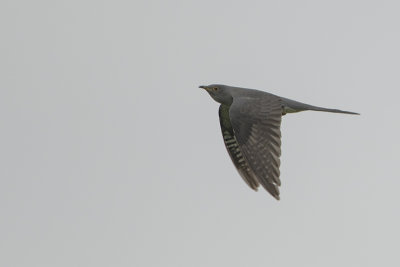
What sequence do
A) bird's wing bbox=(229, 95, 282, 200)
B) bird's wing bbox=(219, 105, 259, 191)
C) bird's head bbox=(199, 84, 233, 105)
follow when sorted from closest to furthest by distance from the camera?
bird's wing bbox=(229, 95, 282, 200), bird's head bbox=(199, 84, 233, 105), bird's wing bbox=(219, 105, 259, 191)

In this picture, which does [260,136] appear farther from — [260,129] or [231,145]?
[231,145]

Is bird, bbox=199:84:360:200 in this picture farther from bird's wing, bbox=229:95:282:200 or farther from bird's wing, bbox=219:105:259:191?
bird's wing, bbox=219:105:259:191

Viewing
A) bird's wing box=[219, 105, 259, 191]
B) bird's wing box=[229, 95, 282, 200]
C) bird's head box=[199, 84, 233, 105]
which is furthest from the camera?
bird's wing box=[219, 105, 259, 191]

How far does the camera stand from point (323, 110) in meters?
16.2

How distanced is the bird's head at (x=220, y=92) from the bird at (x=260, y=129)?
17 millimetres

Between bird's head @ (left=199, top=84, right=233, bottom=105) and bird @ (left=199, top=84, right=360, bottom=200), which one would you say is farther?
bird's head @ (left=199, top=84, right=233, bottom=105)

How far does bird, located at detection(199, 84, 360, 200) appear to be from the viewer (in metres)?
14.8

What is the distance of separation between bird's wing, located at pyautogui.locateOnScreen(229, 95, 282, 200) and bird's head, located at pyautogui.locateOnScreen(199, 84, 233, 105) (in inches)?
41.3

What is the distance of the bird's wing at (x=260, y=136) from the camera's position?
14773mm

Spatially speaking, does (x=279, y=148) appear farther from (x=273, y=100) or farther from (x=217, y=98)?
(x=217, y=98)

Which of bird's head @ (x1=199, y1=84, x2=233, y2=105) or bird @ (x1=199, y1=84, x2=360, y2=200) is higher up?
bird's head @ (x1=199, y1=84, x2=233, y2=105)

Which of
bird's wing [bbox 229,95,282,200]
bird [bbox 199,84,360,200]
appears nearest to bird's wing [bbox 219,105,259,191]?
bird [bbox 199,84,360,200]

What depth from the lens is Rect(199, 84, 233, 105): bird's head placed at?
1709 centimetres

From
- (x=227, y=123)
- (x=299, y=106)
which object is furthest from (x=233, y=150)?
(x=299, y=106)
